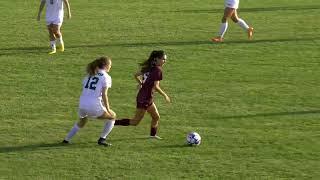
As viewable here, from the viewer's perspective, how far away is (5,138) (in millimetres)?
11727

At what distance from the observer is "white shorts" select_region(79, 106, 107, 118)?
10.9m

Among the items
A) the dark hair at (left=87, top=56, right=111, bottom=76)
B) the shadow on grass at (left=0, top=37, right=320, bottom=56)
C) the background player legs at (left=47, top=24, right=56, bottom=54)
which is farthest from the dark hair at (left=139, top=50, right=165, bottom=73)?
the shadow on grass at (left=0, top=37, right=320, bottom=56)

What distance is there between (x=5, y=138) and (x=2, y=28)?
1030 centimetres

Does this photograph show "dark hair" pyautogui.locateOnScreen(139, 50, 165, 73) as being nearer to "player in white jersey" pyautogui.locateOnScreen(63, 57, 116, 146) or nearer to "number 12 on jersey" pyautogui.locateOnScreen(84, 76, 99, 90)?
"player in white jersey" pyautogui.locateOnScreen(63, 57, 116, 146)

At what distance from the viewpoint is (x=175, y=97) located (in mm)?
14336

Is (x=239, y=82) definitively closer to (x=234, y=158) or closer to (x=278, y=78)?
(x=278, y=78)

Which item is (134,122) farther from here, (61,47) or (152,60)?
(61,47)

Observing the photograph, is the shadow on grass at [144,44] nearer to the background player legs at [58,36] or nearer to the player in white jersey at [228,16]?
the player in white jersey at [228,16]

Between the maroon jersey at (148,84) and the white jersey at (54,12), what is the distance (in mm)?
6705

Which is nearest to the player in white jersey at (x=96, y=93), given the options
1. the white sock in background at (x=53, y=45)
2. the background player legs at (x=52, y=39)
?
the background player legs at (x=52, y=39)

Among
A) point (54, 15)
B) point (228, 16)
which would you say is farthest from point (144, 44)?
point (54, 15)

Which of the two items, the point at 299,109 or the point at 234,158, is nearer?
the point at 234,158

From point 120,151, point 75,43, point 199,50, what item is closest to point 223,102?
point 120,151

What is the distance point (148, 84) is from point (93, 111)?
3.69 ft
